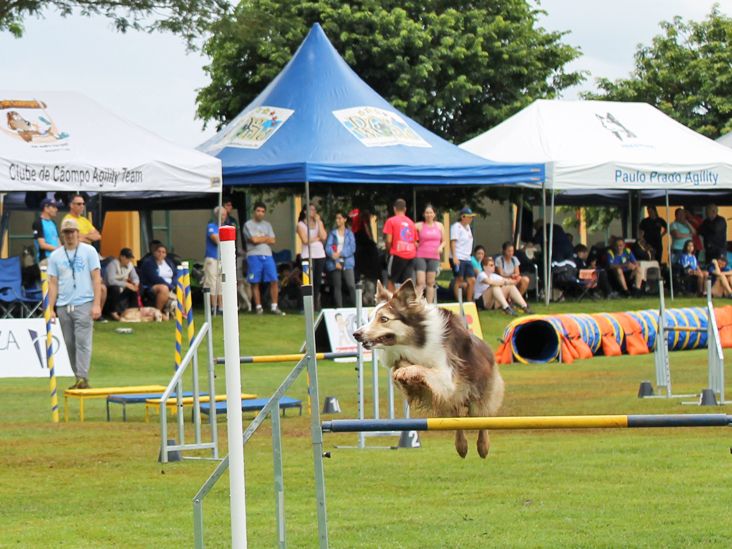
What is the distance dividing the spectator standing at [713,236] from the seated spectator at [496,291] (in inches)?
239

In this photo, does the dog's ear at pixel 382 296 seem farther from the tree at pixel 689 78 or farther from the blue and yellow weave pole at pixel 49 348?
the tree at pixel 689 78

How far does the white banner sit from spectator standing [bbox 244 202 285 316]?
695 cm

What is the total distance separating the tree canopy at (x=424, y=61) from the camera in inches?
1645

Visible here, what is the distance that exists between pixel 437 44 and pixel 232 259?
3748cm

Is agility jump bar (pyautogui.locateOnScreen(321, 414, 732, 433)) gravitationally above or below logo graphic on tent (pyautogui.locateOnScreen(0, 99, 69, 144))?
below

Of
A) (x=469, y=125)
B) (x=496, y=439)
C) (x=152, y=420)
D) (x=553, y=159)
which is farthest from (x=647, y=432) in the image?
(x=469, y=125)

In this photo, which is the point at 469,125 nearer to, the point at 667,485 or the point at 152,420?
the point at 152,420

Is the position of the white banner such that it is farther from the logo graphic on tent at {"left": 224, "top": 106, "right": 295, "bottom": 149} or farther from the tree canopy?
the tree canopy

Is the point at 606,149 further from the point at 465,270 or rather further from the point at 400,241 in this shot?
the point at 400,241

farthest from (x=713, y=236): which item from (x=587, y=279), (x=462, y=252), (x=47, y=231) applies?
(x=47, y=231)

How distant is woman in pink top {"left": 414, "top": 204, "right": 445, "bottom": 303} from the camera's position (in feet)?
84.6

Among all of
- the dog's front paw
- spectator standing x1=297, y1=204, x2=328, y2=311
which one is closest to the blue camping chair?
spectator standing x1=297, y1=204, x2=328, y2=311

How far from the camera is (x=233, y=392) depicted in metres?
6.54

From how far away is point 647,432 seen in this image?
14555 millimetres
